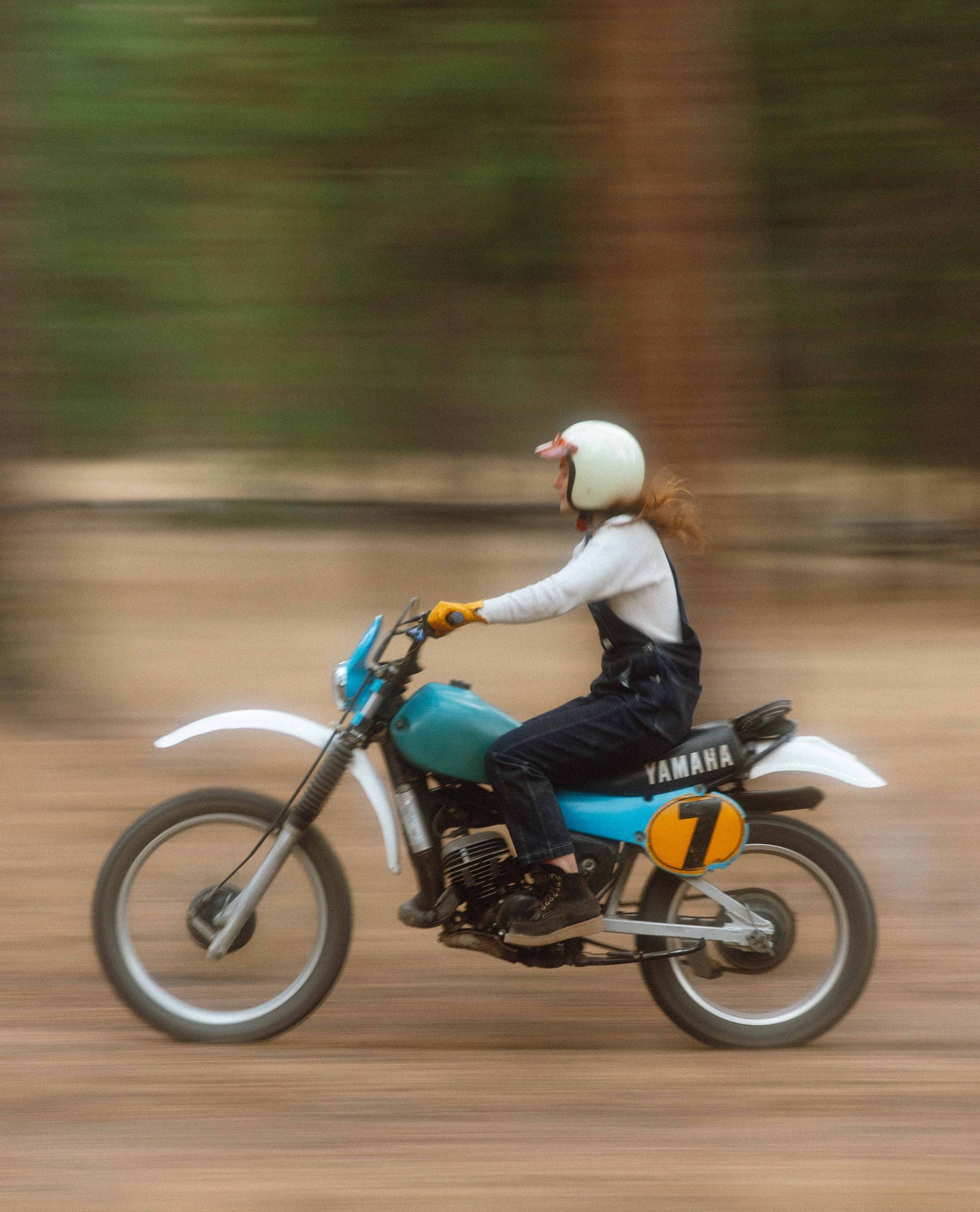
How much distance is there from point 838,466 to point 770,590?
6.86 ft

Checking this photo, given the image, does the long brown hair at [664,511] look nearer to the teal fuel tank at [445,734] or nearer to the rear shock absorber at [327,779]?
the teal fuel tank at [445,734]

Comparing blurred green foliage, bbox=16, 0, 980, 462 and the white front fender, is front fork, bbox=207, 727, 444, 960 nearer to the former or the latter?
the white front fender

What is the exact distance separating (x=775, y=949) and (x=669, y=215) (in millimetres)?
3343

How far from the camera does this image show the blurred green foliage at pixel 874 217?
11.5 metres

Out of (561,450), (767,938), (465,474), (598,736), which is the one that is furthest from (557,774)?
(465,474)

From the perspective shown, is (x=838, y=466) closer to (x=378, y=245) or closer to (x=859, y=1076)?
(x=378, y=245)

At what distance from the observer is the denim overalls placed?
13.4 ft

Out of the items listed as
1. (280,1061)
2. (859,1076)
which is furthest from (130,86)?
(859,1076)

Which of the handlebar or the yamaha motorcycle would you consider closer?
the handlebar

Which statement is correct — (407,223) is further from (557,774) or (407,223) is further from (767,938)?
(767,938)

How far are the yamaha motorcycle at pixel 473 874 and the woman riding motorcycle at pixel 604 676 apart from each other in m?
0.09

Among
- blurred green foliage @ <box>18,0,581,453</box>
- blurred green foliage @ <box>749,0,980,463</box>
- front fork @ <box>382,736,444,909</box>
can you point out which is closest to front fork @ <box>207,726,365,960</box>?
front fork @ <box>382,736,444,909</box>

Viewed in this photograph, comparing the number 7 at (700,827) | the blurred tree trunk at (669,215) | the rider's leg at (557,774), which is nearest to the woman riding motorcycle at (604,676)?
the rider's leg at (557,774)

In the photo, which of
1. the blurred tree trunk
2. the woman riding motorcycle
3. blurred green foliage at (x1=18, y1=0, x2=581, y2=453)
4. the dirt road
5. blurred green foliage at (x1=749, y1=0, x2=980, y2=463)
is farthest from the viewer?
blurred green foliage at (x1=749, y1=0, x2=980, y2=463)
